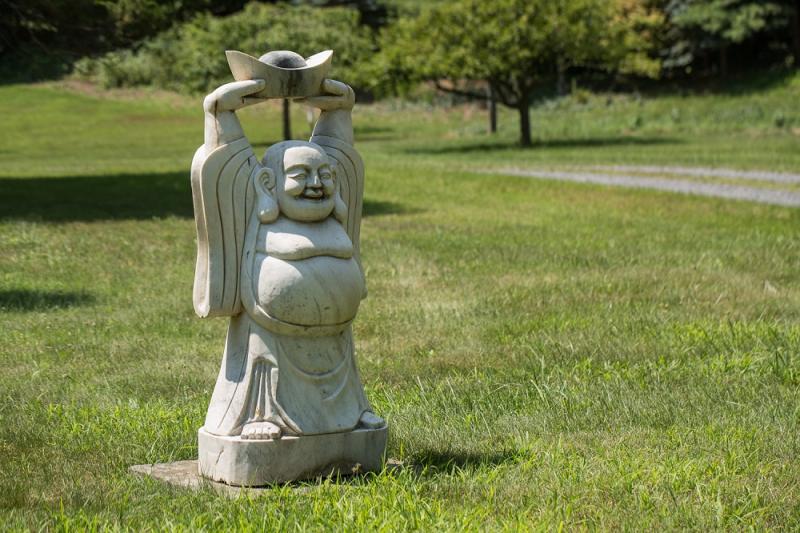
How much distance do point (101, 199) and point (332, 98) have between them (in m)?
15.3

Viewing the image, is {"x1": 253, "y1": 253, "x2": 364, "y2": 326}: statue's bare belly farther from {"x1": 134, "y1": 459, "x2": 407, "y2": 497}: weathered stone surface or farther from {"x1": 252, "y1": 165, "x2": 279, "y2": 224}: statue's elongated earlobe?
{"x1": 134, "y1": 459, "x2": 407, "y2": 497}: weathered stone surface

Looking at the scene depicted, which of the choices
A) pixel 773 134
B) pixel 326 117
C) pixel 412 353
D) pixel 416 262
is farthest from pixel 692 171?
pixel 326 117

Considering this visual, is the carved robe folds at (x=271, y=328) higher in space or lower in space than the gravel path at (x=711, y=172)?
higher

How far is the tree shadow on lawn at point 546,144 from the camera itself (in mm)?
34125

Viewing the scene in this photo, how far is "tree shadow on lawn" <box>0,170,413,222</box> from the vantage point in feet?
60.8

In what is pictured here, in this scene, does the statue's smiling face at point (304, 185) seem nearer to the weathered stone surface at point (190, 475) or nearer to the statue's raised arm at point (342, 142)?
the statue's raised arm at point (342, 142)

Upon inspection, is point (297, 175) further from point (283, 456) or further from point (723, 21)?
point (723, 21)

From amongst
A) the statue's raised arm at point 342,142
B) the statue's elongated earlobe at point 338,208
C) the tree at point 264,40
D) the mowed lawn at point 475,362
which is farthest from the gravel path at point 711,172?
the statue's elongated earlobe at point 338,208

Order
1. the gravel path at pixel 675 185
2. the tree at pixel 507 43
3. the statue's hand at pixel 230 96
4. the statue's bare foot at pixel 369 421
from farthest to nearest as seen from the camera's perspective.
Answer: the tree at pixel 507 43
the gravel path at pixel 675 185
the statue's bare foot at pixel 369 421
the statue's hand at pixel 230 96

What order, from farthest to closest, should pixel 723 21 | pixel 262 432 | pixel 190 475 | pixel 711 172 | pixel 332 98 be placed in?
pixel 723 21
pixel 711 172
pixel 332 98
pixel 190 475
pixel 262 432

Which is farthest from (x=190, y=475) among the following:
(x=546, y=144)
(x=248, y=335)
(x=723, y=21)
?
(x=723, y=21)

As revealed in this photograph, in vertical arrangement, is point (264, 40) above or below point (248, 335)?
below

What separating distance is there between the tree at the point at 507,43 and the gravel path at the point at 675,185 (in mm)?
8111

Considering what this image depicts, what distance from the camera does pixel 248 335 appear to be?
19.3 feet
